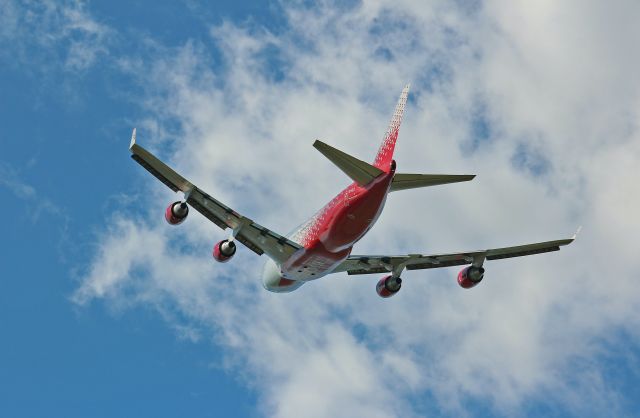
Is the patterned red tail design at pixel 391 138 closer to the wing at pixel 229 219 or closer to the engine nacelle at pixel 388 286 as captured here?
the wing at pixel 229 219

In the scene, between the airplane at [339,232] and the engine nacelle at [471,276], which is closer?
the airplane at [339,232]

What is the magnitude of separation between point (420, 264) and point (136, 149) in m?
20.5

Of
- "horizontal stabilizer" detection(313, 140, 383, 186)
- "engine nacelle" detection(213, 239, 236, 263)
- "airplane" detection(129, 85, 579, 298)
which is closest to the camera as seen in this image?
"horizontal stabilizer" detection(313, 140, 383, 186)

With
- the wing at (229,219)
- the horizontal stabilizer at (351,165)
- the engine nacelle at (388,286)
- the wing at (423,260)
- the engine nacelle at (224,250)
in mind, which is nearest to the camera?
the horizontal stabilizer at (351,165)

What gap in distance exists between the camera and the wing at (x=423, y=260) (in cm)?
5750

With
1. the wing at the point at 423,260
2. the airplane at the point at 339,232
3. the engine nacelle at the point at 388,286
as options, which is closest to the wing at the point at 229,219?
the airplane at the point at 339,232

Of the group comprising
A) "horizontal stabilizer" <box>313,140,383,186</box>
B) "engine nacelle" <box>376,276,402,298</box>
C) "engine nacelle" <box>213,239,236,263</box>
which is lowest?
"horizontal stabilizer" <box>313,140,383,186</box>

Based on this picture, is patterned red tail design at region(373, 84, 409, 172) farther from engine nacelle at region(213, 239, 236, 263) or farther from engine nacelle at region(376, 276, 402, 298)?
engine nacelle at region(376, 276, 402, 298)

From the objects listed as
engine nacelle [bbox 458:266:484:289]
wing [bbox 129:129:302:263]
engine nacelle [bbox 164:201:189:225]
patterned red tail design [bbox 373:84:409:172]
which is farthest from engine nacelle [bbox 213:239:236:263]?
engine nacelle [bbox 458:266:484:289]

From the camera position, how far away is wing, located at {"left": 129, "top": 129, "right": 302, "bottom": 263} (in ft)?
172

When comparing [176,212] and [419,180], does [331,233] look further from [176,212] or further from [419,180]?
[176,212]

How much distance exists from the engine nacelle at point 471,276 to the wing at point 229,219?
11715 mm

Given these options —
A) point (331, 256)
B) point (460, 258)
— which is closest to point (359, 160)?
point (331, 256)

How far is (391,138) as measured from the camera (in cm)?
4938
